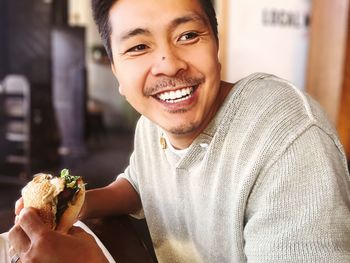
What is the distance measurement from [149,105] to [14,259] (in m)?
0.54

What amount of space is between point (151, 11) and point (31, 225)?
61 centimetres

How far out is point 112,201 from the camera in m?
1.48

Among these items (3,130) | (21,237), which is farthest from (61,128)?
(21,237)

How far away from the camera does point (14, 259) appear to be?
1019 millimetres

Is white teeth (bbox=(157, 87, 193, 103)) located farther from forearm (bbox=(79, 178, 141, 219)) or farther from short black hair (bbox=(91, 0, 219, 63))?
forearm (bbox=(79, 178, 141, 219))

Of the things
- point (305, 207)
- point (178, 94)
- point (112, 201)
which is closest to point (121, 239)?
point (112, 201)

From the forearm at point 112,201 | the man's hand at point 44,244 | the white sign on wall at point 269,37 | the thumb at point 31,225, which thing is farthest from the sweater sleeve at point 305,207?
the white sign on wall at point 269,37

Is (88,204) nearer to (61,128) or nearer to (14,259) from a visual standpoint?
(14,259)

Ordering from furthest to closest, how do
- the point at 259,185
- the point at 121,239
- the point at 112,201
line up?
the point at 112,201 < the point at 121,239 < the point at 259,185

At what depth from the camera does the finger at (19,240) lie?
946mm

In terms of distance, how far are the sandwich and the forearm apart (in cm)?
24

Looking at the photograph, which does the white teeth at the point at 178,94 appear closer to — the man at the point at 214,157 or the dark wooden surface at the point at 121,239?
the man at the point at 214,157

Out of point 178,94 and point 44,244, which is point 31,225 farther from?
point 178,94

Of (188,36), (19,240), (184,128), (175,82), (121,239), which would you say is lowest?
(121,239)
